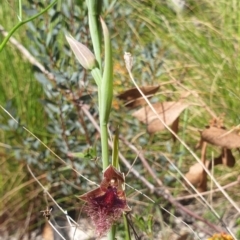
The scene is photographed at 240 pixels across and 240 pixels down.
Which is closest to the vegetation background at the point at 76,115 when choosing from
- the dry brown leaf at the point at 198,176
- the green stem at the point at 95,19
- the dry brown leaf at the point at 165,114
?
the dry brown leaf at the point at 198,176

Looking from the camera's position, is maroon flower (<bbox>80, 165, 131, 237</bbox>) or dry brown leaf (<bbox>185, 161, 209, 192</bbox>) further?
dry brown leaf (<bbox>185, 161, 209, 192</bbox>)

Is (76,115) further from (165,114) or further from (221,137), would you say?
(221,137)

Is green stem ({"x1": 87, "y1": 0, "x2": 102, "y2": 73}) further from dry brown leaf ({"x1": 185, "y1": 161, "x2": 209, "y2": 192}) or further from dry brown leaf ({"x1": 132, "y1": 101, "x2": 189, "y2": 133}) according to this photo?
dry brown leaf ({"x1": 185, "y1": 161, "x2": 209, "y2": 192})

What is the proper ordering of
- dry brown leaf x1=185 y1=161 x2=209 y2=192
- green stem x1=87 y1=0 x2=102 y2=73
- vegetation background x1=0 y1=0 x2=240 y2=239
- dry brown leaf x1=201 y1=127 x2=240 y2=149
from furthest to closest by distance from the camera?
1. vegetation background x1=0 y1=0 x2=240 y2=239
2. dry brown leaf x1=185 y1=161 x2=209 y2=192
3. dry brown leaf x1=201 y1=127 x2=240 y2=149
4. green stem x1=87 y1=0 x2=102 y2=73

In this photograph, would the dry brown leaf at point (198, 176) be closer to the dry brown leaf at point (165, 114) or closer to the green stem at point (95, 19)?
the dry brown leaf at point (165, 114)

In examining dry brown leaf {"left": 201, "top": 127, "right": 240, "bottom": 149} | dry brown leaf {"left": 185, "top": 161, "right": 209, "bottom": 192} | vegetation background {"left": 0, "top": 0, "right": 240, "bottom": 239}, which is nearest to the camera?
dry brown leaf {"left": 201, "top": 127, "right": 240, "bottom": 149}

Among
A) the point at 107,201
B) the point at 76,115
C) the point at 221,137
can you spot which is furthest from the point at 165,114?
the point at 107,201

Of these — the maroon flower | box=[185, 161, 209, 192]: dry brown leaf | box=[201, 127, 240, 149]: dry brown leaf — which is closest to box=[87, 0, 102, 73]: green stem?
the maroon flower

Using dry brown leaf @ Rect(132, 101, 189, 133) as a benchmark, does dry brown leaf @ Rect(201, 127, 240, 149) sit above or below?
below
